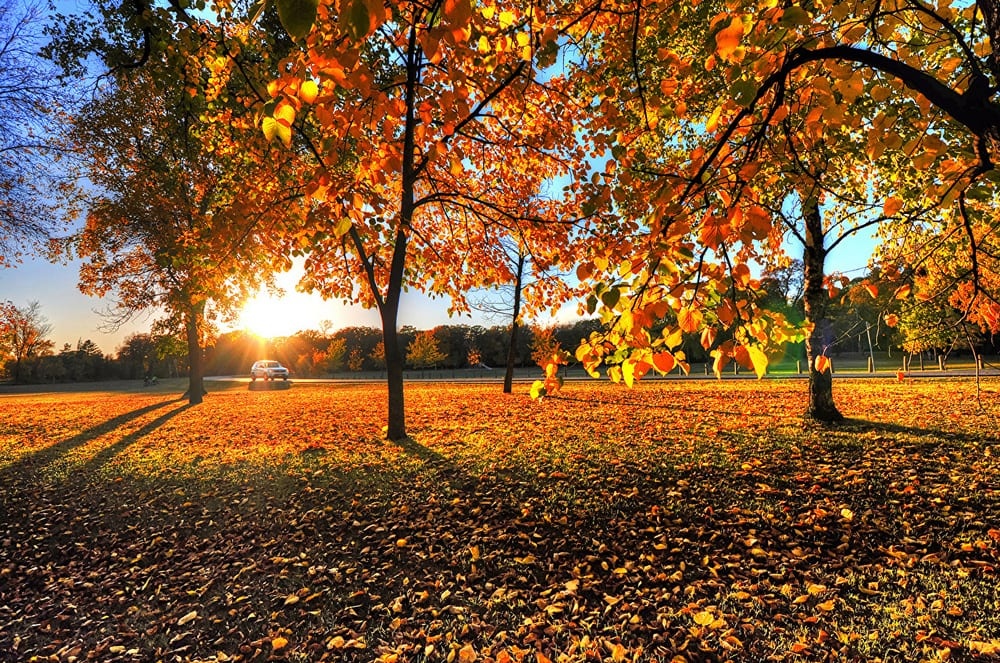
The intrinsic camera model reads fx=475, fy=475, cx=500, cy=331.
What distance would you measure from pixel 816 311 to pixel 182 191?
17286mm

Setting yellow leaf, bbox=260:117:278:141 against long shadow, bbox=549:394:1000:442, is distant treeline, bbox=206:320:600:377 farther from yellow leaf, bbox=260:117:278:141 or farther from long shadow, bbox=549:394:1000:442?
yellow leaf, bbox=260:117:278:141

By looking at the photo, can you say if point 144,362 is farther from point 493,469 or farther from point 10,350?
point 493,469

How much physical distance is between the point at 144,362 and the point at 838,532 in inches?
2952

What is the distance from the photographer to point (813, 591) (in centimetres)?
343

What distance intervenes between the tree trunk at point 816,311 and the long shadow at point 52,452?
13.8 meters

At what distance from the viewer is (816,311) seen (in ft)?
29.3

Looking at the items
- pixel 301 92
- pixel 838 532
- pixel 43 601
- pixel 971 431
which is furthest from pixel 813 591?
pixel 971 431

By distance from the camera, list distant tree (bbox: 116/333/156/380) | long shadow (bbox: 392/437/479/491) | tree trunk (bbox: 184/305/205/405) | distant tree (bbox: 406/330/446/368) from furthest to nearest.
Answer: distant tree (bbox: 116/333/156/380)
distant tree (bbox: 406/330/446/368)
tree trunk (bbox: 184/305/205/405)
long shadow (bbox: 392/437/479/491)

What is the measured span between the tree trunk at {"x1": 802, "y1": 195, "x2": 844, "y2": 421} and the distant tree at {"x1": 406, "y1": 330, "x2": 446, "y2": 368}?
41.8 m

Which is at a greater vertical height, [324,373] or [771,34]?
[771,34]

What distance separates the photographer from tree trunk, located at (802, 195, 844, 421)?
8.91 metres

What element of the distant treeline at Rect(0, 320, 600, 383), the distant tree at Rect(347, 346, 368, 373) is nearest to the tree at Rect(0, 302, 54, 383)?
the distant treeline at Rect(0, 320, 600, 383)

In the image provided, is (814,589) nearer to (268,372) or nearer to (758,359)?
(758,359)

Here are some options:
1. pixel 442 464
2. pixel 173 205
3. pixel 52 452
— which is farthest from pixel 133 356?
pixel 442 464
